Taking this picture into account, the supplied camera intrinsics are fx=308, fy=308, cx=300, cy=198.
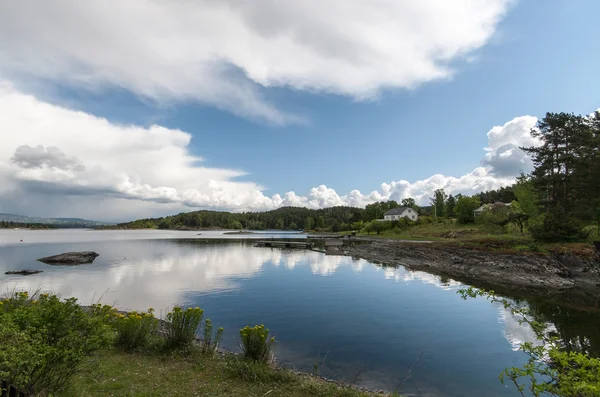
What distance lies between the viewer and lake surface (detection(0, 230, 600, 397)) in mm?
11039

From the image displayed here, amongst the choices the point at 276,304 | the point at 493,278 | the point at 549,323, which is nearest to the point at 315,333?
the point at 276,304

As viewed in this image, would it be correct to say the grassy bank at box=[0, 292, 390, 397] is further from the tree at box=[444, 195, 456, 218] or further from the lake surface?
the tree at box=[444, 195, 456, 218]

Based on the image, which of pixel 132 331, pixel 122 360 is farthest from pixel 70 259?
pixel 122 360

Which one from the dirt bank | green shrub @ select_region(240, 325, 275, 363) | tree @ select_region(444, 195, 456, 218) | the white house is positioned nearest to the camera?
green shrub @ select_region(240, 325, 275, 363)

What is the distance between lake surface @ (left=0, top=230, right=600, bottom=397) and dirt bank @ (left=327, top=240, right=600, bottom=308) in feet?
12.4

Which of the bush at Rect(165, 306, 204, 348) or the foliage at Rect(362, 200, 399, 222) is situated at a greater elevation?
the foliage at Rect(362, 200, 399, 222)

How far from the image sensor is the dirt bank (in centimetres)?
2451

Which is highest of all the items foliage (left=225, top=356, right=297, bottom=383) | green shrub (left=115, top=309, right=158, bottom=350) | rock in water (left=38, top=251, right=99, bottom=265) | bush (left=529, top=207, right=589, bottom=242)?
bush (left=529, top=207, right=589, bottom=242)

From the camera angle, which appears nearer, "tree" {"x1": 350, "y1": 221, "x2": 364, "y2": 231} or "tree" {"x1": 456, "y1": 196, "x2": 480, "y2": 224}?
"tree" {"x1": 456, "y1": 196, "x2": 480, "y2": 224}

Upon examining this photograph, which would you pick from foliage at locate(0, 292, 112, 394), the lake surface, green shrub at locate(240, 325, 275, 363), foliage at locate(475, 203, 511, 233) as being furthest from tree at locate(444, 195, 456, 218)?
foliage at locate(0, 292, 112, 394)

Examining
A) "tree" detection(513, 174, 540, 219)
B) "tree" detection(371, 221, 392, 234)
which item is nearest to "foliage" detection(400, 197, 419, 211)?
"tree" detection(371, 221, 392, 234)

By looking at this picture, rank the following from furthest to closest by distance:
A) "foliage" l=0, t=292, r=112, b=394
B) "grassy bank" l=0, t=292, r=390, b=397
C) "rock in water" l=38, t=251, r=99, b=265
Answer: "rock in water" l=38, t=251, r=99, b=265 < "grassy bank" l=0, t=292, r=390, b=397 < "foliage" l=0, t=292, r=112, b=394

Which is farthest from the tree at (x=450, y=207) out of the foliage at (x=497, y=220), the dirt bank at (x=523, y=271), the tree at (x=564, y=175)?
the dirt bank at (x=523, y=271)

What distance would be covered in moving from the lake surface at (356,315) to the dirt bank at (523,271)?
12.4ft
